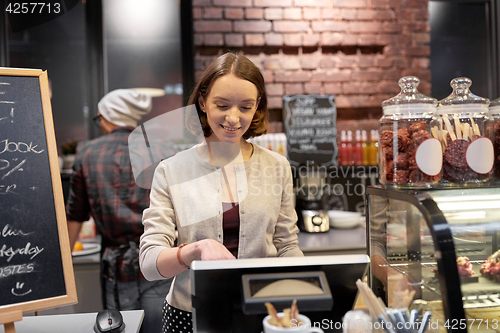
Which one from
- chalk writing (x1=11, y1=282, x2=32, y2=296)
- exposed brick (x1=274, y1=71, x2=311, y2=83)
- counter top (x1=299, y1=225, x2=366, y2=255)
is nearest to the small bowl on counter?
counter top (x1=299, y1=225, x2=366, y2=255)

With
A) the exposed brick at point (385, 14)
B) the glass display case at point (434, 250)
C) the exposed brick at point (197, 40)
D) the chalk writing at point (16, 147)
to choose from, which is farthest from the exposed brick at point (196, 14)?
the glass display case at point (434, 250)

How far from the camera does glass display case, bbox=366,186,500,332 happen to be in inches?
38.1

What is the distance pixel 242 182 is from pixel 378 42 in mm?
→ 2532

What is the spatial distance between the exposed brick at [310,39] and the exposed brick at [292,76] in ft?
0.81

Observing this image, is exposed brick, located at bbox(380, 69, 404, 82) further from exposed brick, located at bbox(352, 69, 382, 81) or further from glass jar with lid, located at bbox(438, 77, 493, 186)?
glass jar with lid, located at bbox(438, 77, 493, 186)

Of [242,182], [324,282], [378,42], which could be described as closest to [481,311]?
[324,282]

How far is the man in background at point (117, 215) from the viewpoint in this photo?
2.07m

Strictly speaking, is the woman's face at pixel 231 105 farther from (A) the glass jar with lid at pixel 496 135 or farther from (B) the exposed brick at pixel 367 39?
(B) the exposed brick at pixel 367 39

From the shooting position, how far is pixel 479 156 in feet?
3.46

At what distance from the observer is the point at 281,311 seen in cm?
76

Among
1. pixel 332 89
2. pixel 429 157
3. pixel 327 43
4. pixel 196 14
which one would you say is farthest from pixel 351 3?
pixel 429 157

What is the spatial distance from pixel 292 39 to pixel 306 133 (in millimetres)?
794

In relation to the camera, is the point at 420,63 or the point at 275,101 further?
the point at 420,63

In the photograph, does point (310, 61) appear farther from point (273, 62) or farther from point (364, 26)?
point (364, 26)
